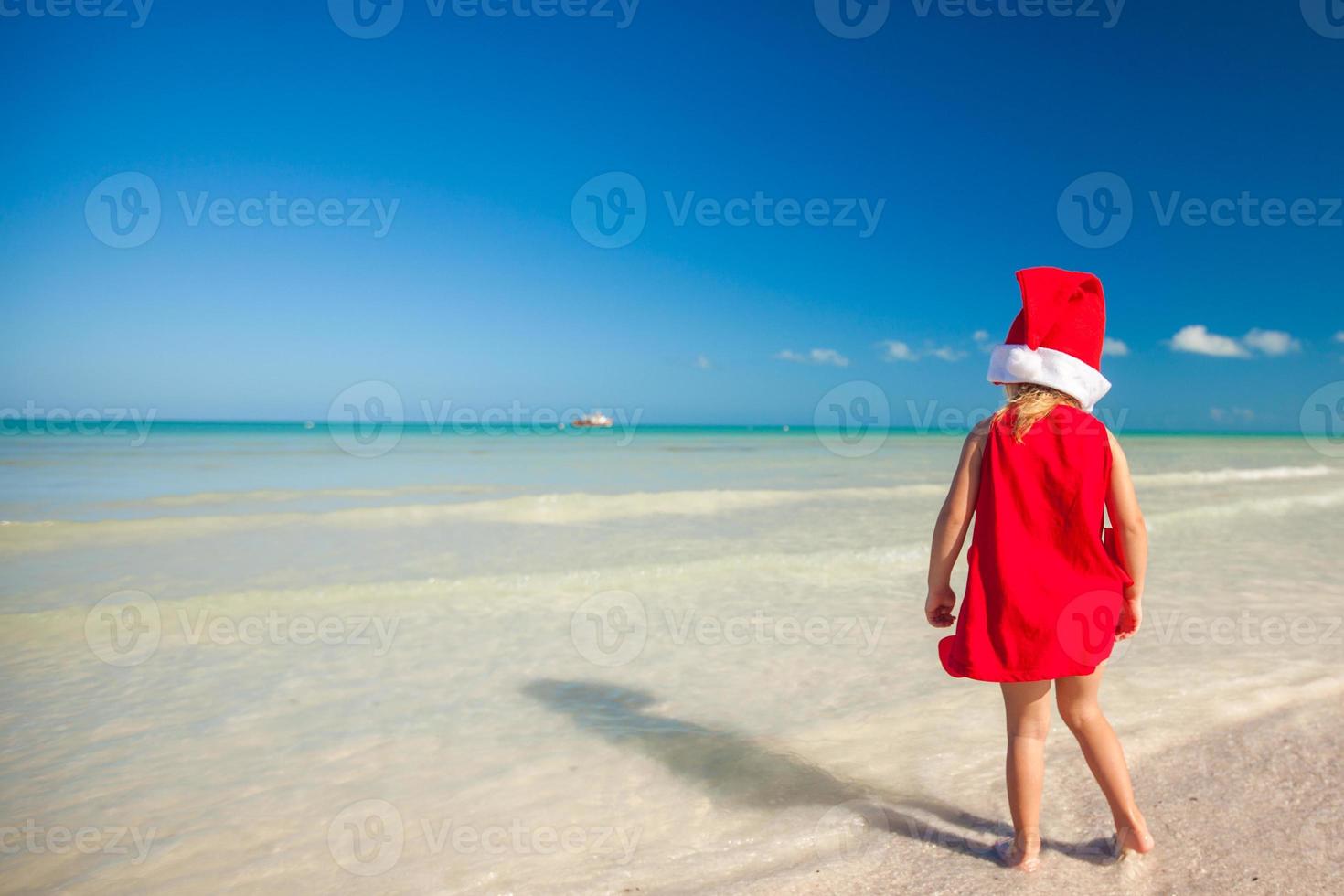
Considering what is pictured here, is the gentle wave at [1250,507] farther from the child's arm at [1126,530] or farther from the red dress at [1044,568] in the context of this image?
the red dress at [1044,568]

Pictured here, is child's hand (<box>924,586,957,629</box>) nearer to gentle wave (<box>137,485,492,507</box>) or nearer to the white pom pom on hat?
the white pom pom on hat

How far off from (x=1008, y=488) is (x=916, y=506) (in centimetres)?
Result: 1005

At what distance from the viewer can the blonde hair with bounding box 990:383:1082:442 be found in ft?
7.17

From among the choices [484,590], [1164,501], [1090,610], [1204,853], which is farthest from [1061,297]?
[1164,501]

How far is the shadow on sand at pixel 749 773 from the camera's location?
8.10ft

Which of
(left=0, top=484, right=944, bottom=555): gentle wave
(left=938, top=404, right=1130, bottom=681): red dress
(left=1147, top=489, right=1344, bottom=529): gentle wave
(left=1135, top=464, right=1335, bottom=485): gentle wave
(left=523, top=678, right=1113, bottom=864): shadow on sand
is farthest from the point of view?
(left=1135, top=464, right=1335, bottom=485): gentle wave

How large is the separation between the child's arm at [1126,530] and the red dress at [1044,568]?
0.04 meters

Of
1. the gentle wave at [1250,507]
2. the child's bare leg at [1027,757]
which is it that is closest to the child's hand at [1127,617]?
the child's bare leg at [1027,757]

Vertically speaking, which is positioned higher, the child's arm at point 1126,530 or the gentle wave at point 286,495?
the child's arm at point 1126,530

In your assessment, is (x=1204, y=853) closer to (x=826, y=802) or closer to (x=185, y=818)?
(x=826, y=802)

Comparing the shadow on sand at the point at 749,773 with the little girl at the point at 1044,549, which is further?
the shadow on sand at the point at 749,773

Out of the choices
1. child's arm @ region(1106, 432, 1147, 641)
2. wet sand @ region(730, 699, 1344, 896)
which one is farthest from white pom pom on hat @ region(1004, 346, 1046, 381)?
wet sand @ region(730, 699, 1344, 896)

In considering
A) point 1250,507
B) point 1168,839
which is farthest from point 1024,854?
point 1250,507

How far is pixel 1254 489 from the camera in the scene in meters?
14.7
